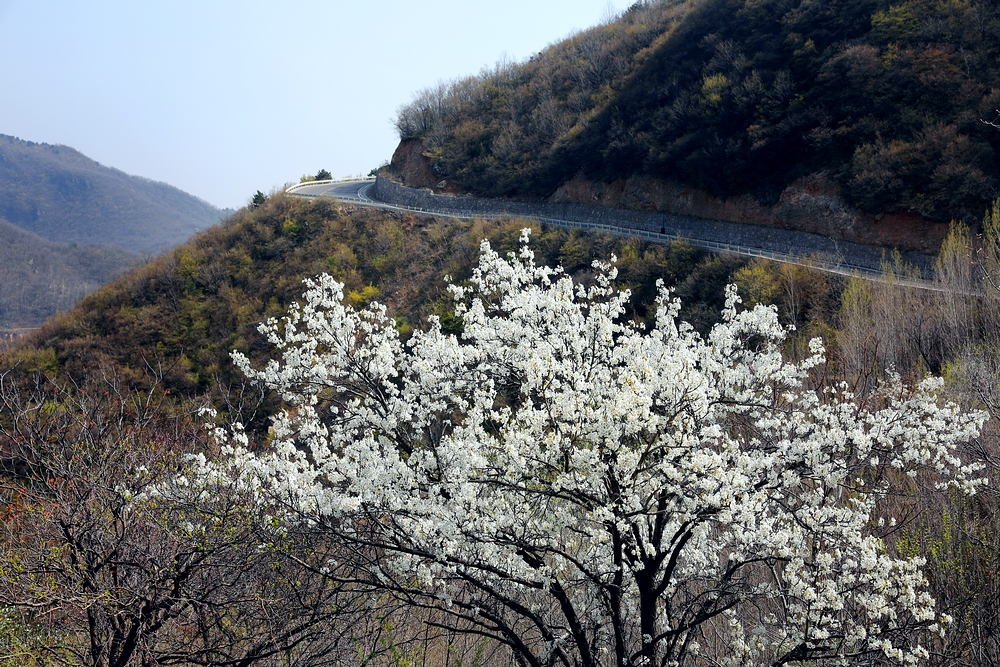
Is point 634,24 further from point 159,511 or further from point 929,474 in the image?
point 159,511

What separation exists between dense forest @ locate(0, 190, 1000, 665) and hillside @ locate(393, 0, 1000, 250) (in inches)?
162

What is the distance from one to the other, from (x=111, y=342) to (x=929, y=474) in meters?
40.9

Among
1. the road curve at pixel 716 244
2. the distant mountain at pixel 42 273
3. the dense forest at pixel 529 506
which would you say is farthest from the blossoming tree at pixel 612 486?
the distant mountain at pixel 42 273

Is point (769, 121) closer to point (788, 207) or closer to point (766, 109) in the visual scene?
point (766, 109)

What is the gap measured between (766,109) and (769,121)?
0.70 m

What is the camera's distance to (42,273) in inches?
5364

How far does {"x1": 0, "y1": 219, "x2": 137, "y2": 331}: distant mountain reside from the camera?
118500 millimetres

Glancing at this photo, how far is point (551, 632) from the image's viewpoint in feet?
24.5

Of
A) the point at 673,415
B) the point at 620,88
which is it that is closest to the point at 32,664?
the point at 673,415

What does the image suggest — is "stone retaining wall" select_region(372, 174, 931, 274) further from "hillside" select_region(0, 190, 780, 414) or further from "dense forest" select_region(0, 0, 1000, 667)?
"dense forest" select_region(0, 0, 1000, 667)

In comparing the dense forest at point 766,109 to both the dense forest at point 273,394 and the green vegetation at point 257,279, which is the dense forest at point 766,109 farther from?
the green vegetation at point 257,279

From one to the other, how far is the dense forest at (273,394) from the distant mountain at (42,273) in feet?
288

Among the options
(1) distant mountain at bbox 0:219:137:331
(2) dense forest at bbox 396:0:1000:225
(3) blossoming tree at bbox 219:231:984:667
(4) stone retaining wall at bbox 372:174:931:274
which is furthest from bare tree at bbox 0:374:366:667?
(1) distant mountain at bbox 0:219:137:331

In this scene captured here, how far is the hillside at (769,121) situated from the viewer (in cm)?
2469
